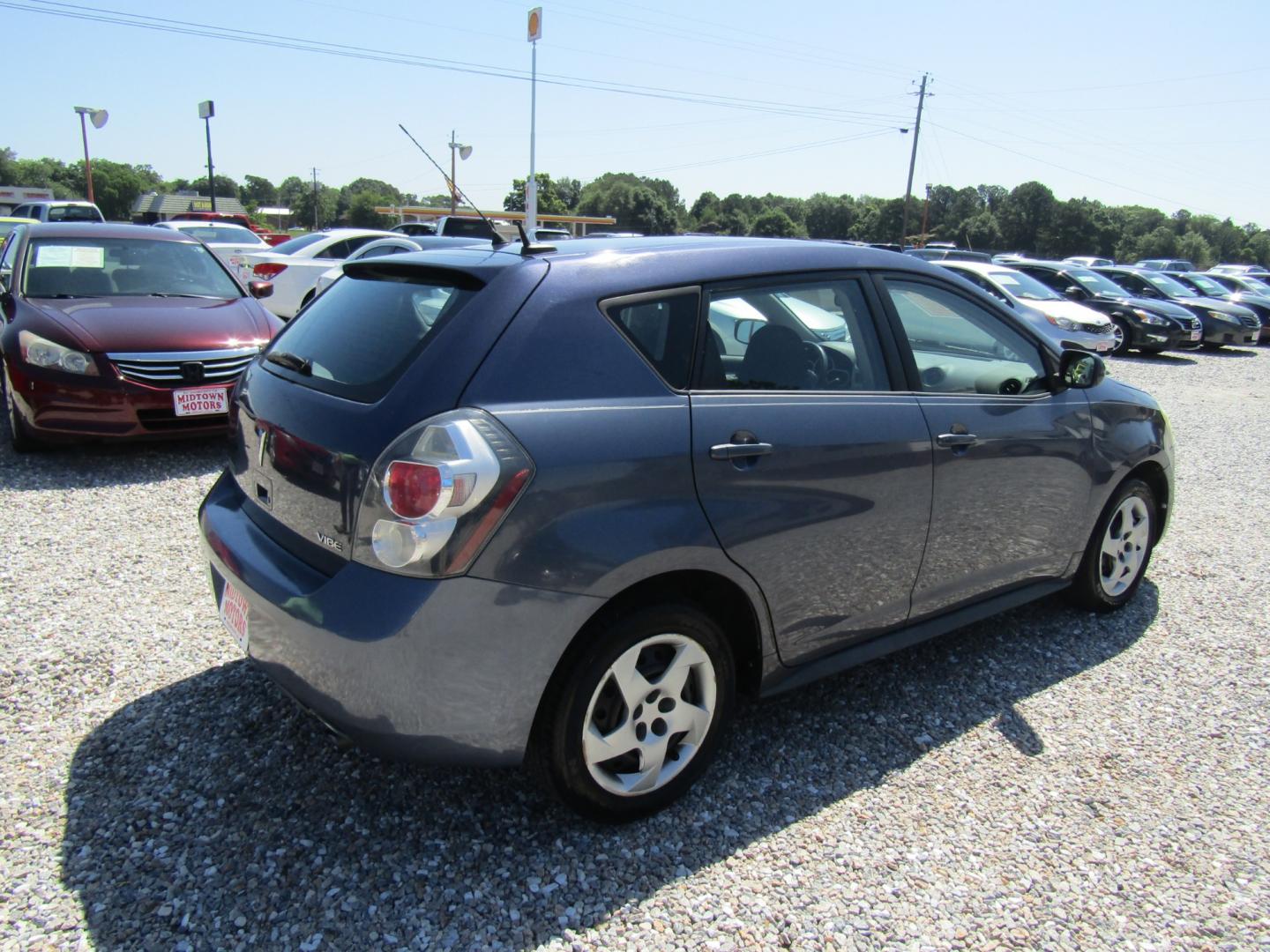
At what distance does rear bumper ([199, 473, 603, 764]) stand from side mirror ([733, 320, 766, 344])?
100 centimetres

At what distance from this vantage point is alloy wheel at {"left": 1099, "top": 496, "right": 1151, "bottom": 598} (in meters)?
3.97

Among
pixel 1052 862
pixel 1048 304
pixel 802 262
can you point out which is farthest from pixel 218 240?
pixel 1052 862

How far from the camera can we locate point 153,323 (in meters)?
5.83

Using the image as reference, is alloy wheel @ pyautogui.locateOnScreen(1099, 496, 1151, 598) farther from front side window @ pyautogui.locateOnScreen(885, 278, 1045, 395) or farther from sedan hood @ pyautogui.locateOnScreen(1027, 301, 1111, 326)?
sedan hood @ pyautogui.locateOnScreen(1027, 301, 1111, 326)

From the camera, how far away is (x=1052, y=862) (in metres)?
2.45

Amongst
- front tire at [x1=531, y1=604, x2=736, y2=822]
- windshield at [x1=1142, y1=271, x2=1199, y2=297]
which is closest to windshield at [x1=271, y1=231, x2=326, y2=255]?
front tire at [x1=531, y1=604, x2=736, y2=822]

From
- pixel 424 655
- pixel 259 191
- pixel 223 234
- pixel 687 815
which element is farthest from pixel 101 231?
pixel 259 191

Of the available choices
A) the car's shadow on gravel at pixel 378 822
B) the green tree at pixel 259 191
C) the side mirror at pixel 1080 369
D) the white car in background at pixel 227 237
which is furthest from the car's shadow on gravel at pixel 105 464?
the green tree at pixel 259 191

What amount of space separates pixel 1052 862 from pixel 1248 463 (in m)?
7.20

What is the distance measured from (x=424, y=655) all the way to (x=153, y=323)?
16.1ft

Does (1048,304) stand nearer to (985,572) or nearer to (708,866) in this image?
(985,572)

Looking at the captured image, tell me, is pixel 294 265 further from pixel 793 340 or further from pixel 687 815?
pixel 687 815

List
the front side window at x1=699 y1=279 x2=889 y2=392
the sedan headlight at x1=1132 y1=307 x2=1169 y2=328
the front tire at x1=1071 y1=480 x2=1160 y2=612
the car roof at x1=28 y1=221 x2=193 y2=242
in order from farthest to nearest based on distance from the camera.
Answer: the sedan headlight at x1=1132 y1=307 x2=1169 y2=328, the car roof at x1=28 y1=221 x2=193 y2=242, the front tire at x1=1071 y1=480 x2=1160 y2=612, the front side window at x1=699 y1=279 x2=889 y2=392

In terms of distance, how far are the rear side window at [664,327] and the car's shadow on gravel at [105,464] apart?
4358 millimetres
